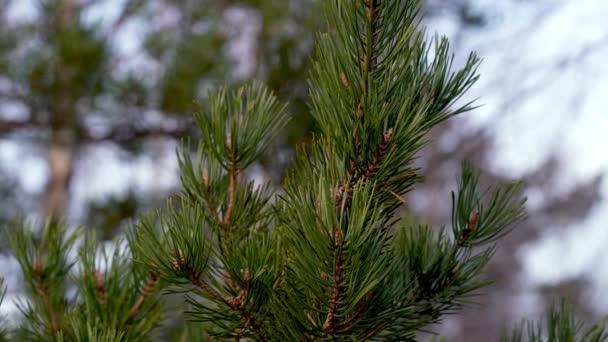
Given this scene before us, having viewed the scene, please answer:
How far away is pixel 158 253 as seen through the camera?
41 centimetres

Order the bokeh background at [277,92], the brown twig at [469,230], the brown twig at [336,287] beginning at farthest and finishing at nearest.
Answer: the bokeh background at [277,92] < the brown twig at [469,230] < the brown twig at [336,287]

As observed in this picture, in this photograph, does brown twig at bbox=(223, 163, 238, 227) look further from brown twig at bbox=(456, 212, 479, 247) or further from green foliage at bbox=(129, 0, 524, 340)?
brown twig at bbox=(456, 212, 479, 247)

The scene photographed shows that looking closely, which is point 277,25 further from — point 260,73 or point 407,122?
point 407,122

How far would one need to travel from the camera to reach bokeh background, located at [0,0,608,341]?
1619 mm

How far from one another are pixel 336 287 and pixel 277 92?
1061 mm

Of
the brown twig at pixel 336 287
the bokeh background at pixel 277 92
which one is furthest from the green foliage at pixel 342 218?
the bokeh background at pixel 277 92

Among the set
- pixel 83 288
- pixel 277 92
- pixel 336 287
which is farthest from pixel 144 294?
pixel 277 92

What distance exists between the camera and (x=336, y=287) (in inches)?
14.5

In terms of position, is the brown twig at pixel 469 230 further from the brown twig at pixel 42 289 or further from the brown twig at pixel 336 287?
the brown twig at pixel 42 289

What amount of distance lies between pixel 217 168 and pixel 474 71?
198 millimetres

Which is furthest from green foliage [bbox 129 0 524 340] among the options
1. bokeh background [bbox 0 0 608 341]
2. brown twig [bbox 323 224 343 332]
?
bokeh background [bbox 0 0 608 341]

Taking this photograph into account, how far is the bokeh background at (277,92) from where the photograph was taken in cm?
162

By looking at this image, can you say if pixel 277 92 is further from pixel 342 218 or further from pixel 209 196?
pixel 342 218

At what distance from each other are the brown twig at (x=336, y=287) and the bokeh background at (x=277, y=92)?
0.17 m
